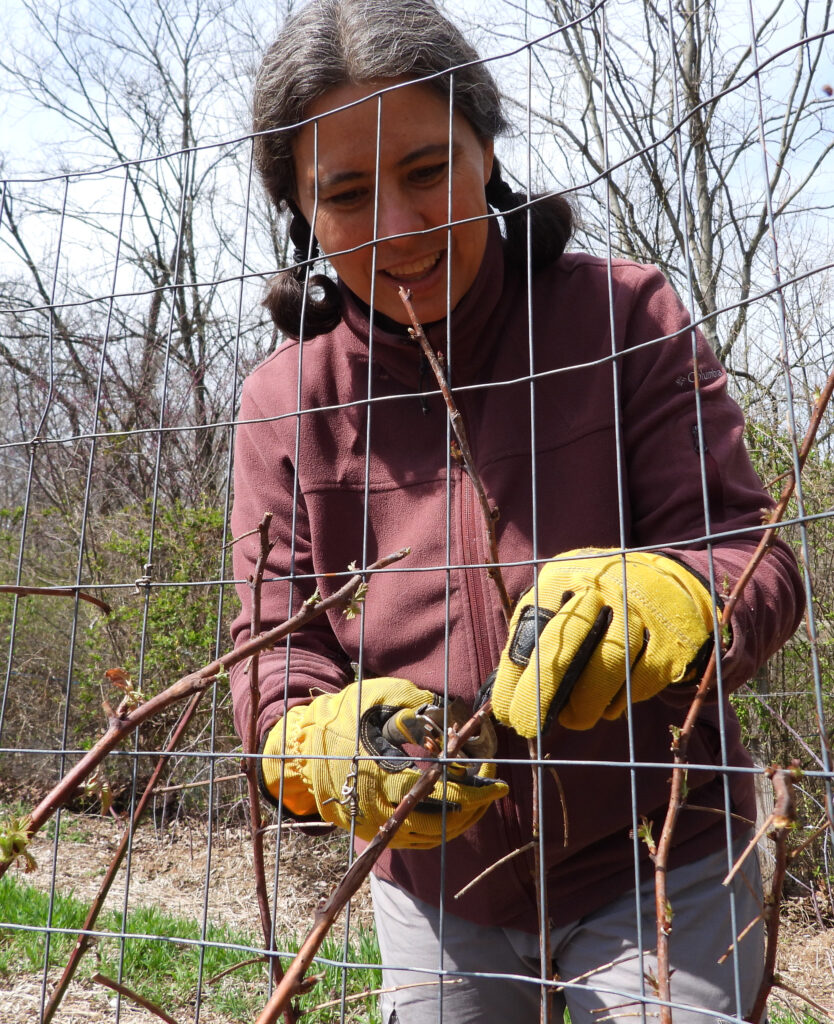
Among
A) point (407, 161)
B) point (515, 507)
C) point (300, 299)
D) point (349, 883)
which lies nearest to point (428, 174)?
point (407, 161)

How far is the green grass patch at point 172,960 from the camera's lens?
3256 millimetres

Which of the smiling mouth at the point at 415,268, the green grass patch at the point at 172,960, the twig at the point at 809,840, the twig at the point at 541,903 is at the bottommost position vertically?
the green grass patch at the point at 172,960

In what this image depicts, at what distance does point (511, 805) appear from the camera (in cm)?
144

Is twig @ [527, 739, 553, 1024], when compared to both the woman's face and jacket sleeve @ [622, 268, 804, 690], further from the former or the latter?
the woman's face

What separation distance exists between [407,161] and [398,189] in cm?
4

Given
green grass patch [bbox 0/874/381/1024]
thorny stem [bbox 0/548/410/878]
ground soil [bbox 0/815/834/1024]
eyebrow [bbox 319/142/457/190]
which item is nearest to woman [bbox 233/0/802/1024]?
eyebrow [bbox 319/142/457/190]

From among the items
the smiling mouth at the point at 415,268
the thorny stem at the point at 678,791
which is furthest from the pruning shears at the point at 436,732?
the smiling mouth at the point at 415,268

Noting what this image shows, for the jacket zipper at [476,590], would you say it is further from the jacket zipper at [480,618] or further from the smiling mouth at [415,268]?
the smiling mouth at [415,268]

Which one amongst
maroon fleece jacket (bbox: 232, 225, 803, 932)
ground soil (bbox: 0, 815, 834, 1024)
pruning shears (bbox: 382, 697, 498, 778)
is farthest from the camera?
ground soil (bbox: 0, 815, 834, 1024)

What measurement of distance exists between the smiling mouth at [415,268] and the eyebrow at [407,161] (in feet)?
0.49

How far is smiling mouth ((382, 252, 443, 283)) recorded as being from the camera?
147 cm

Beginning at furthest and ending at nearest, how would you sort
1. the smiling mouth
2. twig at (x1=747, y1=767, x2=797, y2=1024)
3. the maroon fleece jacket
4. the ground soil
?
the ground soil < the smiling mouth < the maroon fleece jacket < twig at (x1=747, y1=767, x2=797, y2=1024)

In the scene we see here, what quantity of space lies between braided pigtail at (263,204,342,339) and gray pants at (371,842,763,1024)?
1.09 m

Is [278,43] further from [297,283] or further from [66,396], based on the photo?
[66,396]
